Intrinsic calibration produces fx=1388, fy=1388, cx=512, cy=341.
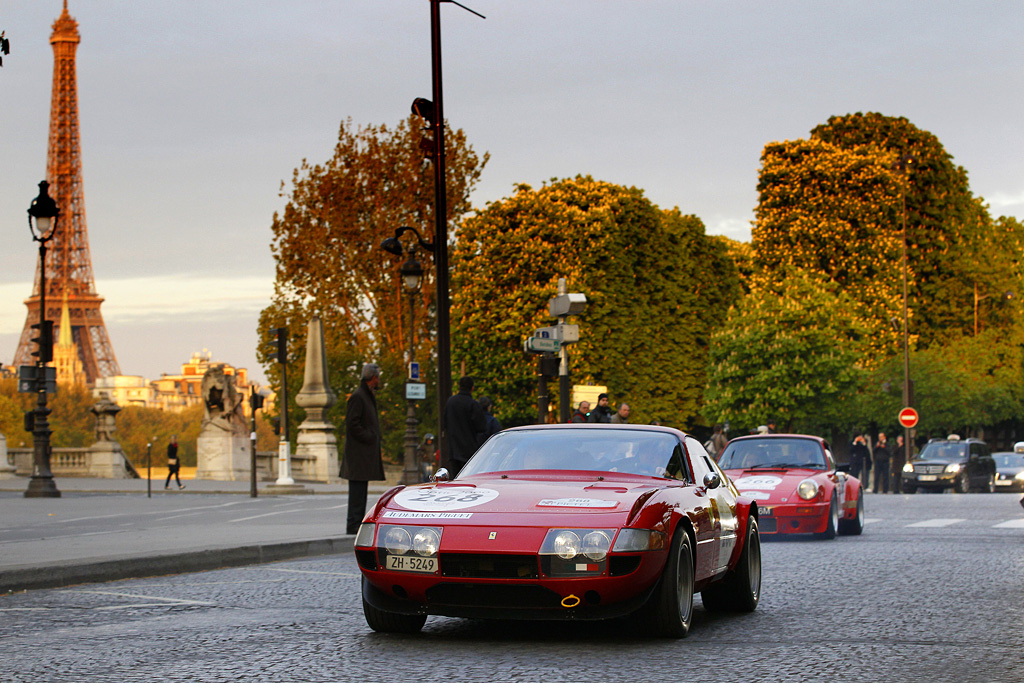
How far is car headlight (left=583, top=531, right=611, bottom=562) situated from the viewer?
22.7 feet

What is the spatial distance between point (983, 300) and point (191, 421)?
122 metres

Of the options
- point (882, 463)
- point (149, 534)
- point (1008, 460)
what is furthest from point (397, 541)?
point (1008, 460)

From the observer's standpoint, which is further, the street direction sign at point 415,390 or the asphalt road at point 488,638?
the street direction sign at point 415,390

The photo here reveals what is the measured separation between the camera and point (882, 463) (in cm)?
4259

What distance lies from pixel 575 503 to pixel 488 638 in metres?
0.95

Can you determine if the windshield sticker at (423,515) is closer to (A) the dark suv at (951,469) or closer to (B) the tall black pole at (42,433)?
(B) the tall black pole at (42,433)

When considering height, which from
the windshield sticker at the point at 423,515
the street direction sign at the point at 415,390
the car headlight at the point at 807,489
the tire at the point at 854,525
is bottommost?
the tire at the point at 854,525

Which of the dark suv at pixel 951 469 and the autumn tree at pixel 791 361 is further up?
the autumn tree at pixel 791 361

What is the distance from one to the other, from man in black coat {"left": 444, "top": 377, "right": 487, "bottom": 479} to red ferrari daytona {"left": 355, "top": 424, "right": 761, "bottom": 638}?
753cm

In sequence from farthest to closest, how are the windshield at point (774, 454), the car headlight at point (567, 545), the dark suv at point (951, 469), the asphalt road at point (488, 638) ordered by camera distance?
the dark suv at point (951, 469), the windshield at point (774, 454), the car headlight at point (567, 545), the asphalt road at point (488, 638)

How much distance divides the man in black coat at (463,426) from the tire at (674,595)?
829cm

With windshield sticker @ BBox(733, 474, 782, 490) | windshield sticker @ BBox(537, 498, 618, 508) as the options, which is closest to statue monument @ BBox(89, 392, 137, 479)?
windshield sticker @ BBox(733, 474, 782, 490)

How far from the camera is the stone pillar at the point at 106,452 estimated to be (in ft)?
139

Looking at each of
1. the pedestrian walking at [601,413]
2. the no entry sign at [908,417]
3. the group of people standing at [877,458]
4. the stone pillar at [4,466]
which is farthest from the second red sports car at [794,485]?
the no entry sign at [908,417]
